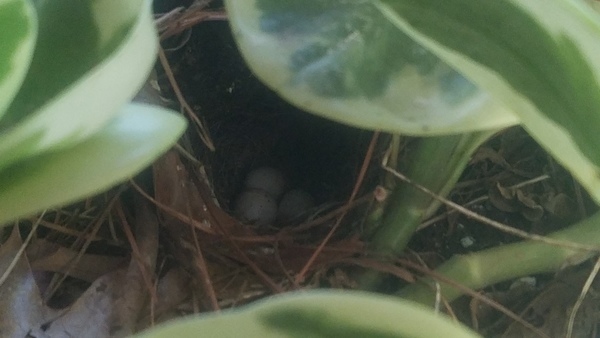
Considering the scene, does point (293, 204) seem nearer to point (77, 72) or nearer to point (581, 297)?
point (581, 297)

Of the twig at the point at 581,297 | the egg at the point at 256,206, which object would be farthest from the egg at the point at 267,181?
the twig at the point at 581,297

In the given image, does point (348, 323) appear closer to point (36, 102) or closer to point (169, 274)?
point (36, 102)

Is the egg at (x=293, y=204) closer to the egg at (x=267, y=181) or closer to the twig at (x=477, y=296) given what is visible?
the egg at (x=267, y=181)

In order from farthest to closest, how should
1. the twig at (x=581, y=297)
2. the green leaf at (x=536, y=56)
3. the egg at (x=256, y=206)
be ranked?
the egg at (x=256, y=206), the twig at (x=581, y=297), the green leaf at (x=536, y=56)

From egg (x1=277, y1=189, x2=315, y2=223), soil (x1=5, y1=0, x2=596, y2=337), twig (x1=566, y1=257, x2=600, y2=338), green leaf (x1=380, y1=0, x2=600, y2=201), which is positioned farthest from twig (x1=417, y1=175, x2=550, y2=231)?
green leaf (x1=380, y1=0, x2=600, y2=201)

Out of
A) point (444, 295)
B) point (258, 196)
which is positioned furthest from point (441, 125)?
point (258, 196)

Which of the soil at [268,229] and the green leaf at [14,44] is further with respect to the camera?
the soil at [268,229]

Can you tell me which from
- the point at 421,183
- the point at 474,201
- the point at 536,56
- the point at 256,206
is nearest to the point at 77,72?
the point at 536,56
